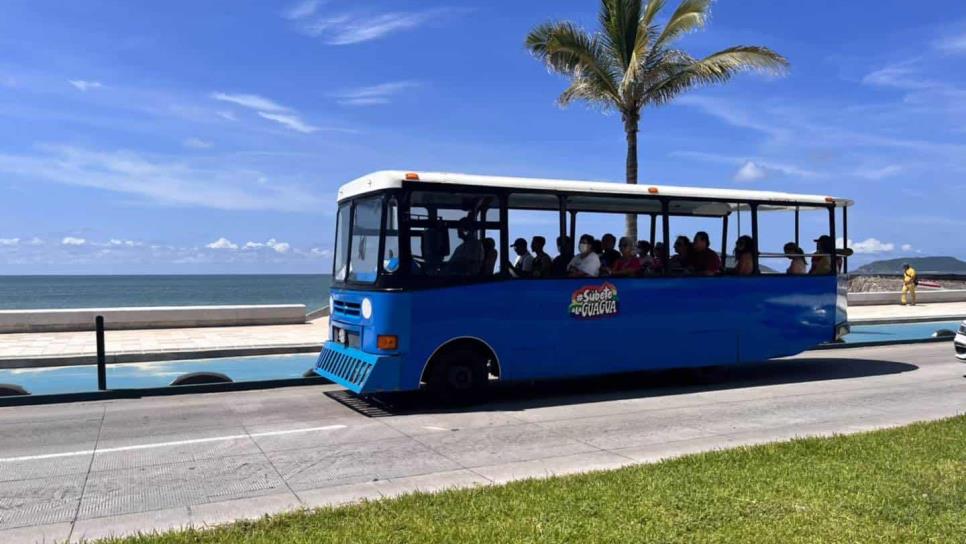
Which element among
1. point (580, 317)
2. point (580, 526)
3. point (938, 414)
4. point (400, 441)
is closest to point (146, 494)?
point (400, 441)

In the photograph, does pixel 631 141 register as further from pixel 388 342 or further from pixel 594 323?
pixel 388 342

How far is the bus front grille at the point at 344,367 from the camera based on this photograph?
380 inches

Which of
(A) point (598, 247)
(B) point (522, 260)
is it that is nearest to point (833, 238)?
(A) point (598, 247)

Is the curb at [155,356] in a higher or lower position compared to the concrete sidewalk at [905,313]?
lower

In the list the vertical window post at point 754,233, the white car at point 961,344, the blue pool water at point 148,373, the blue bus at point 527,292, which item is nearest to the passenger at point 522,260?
the blue bus at point 527,292

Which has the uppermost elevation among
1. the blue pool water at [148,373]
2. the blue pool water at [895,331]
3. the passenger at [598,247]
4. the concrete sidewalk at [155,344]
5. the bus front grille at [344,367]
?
the passenger at [598,247]

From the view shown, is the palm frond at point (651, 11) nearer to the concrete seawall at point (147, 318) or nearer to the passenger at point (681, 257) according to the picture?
the passenger at point (681, 257)

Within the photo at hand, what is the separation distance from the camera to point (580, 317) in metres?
10.9

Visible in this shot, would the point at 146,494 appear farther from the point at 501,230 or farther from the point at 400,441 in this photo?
the point at 501,230

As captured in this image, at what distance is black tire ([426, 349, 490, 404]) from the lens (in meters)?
9.95

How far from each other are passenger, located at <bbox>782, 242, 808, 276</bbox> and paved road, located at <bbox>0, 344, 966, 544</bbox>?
1.83 meters

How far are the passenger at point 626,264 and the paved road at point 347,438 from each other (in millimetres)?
1810

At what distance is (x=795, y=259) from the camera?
42.8 feet

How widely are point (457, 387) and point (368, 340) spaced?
1.30 meters
